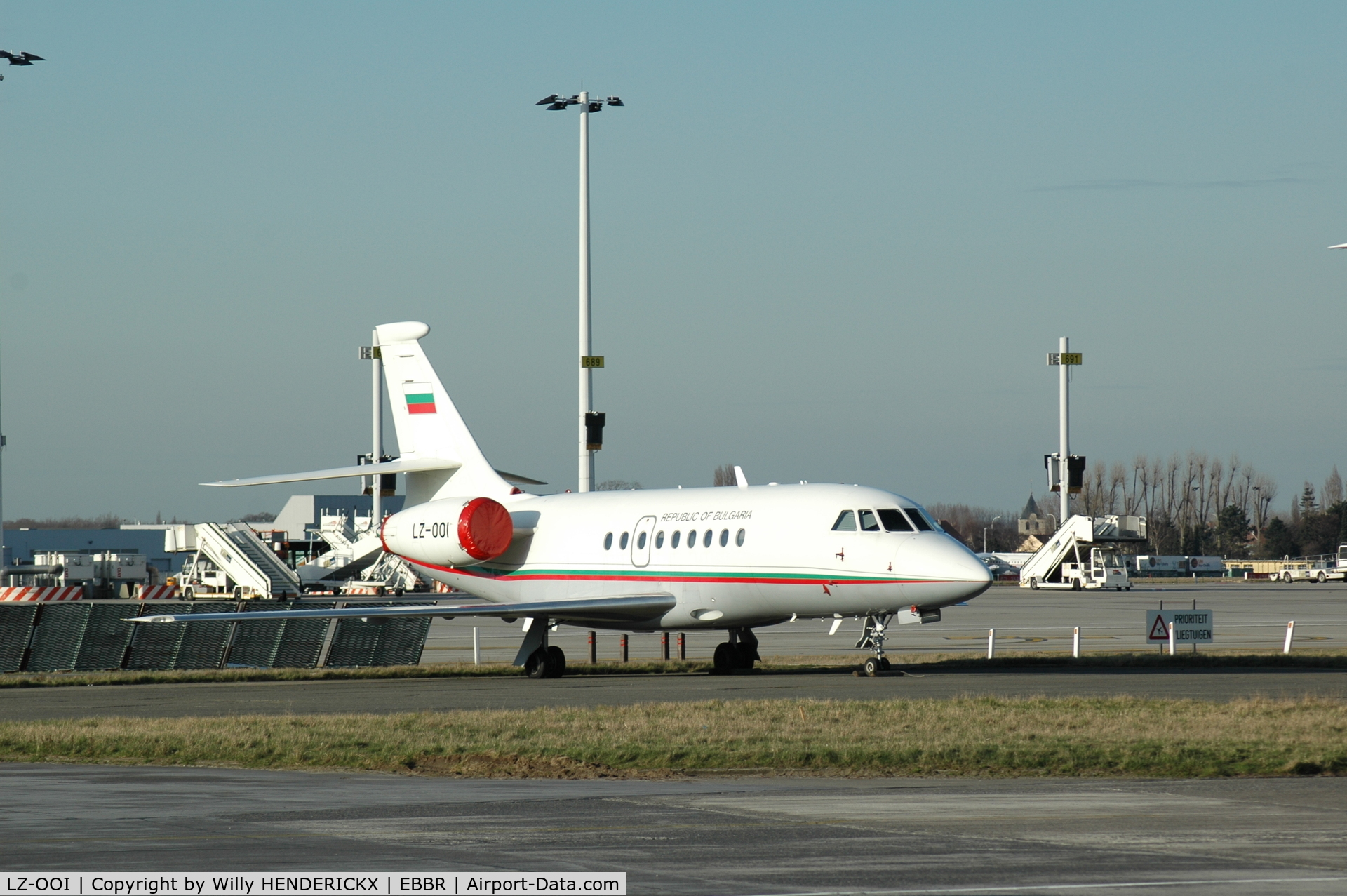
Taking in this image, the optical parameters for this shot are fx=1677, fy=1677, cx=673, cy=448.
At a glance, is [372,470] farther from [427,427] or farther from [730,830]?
[730,830]

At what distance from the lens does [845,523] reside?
27828 millimetres

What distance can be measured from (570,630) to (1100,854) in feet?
137

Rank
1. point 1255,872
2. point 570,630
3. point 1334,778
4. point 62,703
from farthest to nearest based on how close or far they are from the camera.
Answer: point 570,630 < point 62,703 < point 1334,778 < point 1255,872

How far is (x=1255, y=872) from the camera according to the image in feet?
30.7

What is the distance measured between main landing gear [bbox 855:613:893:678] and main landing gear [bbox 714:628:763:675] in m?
2.58

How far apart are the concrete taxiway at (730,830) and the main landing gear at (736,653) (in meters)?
15.8

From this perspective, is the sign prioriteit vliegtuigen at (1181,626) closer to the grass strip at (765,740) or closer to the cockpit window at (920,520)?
the cockpit window at (920,520)

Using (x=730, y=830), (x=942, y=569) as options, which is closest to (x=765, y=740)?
(x=730, y=830)

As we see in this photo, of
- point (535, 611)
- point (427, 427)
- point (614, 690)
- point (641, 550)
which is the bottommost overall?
point (614, 690)

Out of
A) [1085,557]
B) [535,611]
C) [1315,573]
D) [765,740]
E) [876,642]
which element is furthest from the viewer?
[1315,573]

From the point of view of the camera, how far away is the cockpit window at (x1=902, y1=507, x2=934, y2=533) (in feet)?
90.8

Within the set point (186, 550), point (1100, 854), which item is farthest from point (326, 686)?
point (186, 550)

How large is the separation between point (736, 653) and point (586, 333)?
35.9 feet

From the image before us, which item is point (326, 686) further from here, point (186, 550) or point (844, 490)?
point (186, 550)
